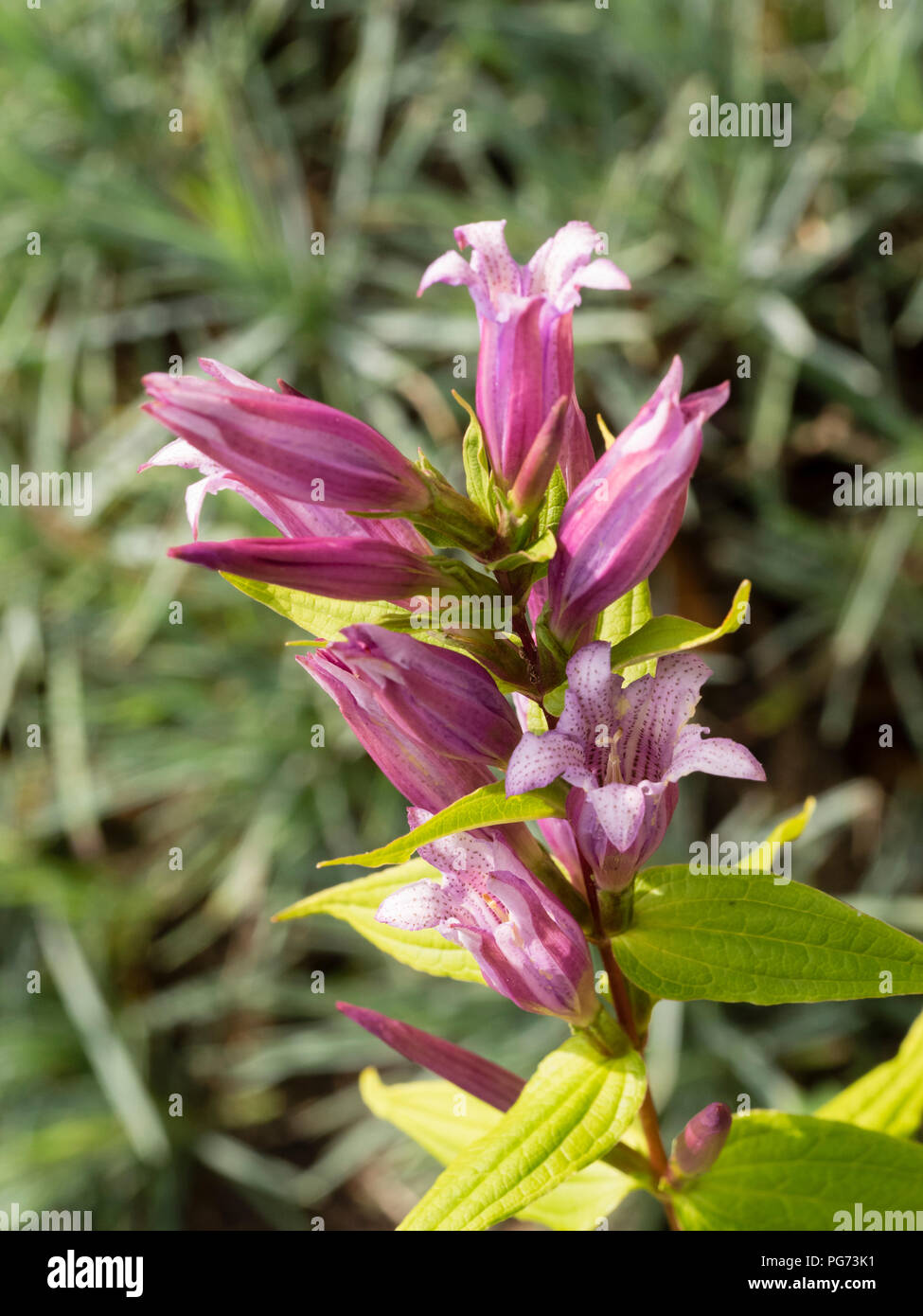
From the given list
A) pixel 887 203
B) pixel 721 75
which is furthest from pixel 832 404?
pixel 721 75

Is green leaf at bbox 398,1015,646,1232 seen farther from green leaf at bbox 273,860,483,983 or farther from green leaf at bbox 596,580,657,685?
green leaf at bbox 596,580,657,685

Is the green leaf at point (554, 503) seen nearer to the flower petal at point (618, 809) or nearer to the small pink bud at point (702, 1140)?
the flower petal at point (618, 809)

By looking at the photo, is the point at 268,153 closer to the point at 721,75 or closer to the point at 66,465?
the point at 66,465

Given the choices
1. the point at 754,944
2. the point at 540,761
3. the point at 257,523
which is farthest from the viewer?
the point at 257,523

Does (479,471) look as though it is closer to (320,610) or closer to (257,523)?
(320,610)

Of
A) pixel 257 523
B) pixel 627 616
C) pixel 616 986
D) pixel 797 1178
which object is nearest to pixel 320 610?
pixel 627 616
